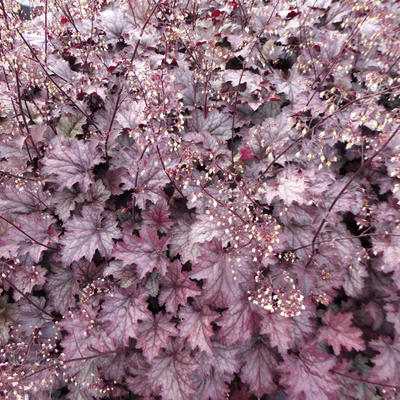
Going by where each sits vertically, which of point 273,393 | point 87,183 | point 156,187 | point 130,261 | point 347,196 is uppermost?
point 347,196

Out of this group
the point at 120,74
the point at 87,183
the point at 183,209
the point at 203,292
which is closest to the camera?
the point at 203,292

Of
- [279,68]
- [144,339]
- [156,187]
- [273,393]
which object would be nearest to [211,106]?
[156,187]

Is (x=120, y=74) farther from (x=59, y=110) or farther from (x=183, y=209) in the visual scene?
A: (x=183, y=209)

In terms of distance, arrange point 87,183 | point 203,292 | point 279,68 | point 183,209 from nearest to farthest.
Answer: point 203,292 < point 87,183 < point 183,209 < point 279,68

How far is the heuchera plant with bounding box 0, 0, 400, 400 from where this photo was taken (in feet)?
6.42

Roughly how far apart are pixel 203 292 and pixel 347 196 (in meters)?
1.40

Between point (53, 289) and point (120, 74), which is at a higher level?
point (120, 74)

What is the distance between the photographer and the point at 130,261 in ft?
6.76

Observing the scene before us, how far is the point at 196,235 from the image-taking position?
2127 mm

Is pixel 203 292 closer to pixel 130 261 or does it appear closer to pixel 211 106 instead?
pixel 130 261

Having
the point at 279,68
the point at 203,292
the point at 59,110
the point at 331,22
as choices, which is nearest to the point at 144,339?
the point at 203,292

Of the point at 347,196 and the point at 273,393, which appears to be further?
the point at 347,196

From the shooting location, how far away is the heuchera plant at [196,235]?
1.96 meters

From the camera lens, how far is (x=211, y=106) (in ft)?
8.83
